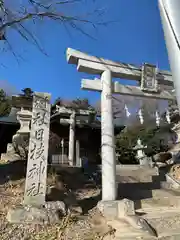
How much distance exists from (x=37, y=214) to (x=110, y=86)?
13.8 feet

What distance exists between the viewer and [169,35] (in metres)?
0.99

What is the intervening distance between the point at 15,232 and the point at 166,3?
15.4 ft

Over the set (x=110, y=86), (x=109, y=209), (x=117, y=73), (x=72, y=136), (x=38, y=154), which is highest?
(x=117, y=73)

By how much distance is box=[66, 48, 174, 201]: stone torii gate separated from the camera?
629 cm

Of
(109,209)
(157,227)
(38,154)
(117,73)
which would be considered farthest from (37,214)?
(117,73)

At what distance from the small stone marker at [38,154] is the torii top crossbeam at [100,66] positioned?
4.91ft

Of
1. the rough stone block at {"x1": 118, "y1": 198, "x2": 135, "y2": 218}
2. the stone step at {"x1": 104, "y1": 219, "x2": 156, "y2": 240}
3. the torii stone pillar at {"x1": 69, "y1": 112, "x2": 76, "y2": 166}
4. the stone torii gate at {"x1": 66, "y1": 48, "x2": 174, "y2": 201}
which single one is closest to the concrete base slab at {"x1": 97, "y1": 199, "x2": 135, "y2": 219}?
the rough stone block at {"x1": 118, "y1": 198, "x2": 135, "y2": 218}

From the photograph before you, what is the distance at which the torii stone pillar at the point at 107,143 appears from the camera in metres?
6.10

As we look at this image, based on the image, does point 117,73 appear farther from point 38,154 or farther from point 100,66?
point 38,154

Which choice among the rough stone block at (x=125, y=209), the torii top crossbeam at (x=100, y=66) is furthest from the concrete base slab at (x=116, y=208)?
the torii top crossbeam at (x=100, y=66)

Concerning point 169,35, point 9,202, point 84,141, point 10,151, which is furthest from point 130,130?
point 169,35

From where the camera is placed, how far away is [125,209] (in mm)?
5410

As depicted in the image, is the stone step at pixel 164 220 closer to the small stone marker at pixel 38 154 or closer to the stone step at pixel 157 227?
the stone step at pixel 157 227

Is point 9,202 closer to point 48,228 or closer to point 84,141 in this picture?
point 48,228
